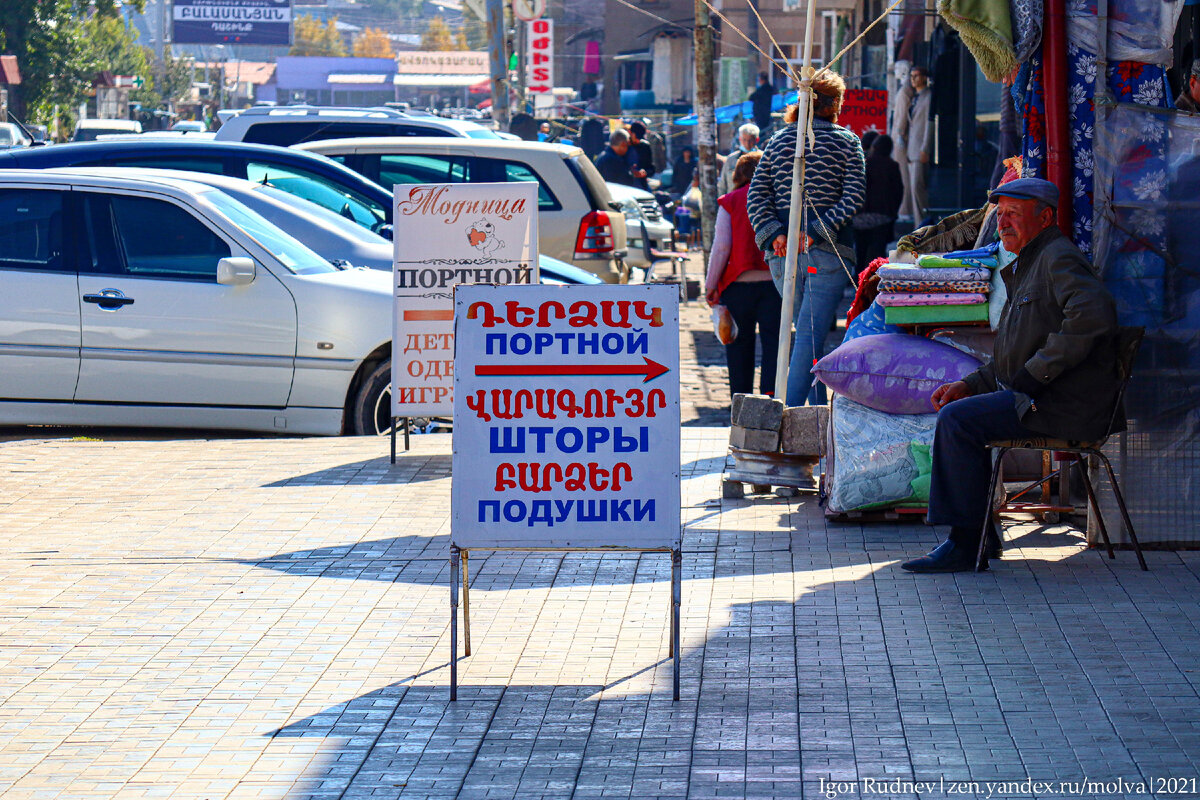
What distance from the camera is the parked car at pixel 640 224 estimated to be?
19.1 m

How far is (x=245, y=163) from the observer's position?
12.2 meters

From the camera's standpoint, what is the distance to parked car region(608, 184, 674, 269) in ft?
62.7

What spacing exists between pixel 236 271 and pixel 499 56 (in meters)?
27.2

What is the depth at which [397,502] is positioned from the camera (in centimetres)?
772

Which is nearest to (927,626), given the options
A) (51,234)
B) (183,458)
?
(183,458)

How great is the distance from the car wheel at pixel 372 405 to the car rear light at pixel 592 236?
13.8ft

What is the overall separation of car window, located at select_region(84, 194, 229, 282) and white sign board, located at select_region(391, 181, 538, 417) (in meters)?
1.55

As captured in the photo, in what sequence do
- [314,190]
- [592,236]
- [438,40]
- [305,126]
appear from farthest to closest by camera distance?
[438,40]
[305,126]
[592,236]
[314,190]

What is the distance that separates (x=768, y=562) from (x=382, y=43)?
15253 centimetres

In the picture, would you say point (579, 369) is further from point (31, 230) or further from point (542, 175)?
point (542, 175)

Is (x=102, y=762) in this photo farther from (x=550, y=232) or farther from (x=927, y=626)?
(x=550, y=232)

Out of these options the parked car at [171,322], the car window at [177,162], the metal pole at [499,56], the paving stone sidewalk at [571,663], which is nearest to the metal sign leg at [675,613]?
the paving stone sidewalk at [571,663]

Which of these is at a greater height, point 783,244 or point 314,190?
point 314,190

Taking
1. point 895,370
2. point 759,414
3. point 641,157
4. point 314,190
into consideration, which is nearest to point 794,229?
point 759,414
